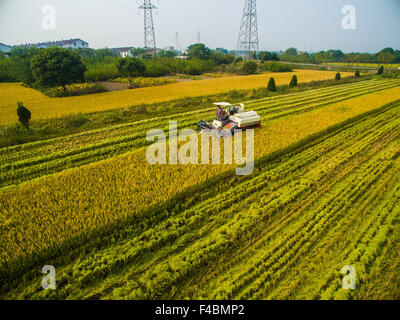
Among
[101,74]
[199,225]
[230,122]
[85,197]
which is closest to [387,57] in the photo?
[101,74]

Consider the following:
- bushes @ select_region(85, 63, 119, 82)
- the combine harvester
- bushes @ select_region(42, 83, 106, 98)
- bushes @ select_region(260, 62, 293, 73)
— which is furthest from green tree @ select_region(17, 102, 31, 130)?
bushes @ select_region(260, 62, 293, 73)

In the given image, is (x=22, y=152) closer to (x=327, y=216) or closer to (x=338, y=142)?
(x=327, y=216)

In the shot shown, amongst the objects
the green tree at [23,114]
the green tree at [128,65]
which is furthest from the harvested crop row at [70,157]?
the green tree at [128,65]

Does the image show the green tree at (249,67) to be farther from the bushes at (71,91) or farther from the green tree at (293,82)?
the bushes at (71,91)

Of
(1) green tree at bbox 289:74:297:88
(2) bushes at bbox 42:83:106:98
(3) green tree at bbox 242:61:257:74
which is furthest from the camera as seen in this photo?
(3) green tree at bbox 242:61:257:74

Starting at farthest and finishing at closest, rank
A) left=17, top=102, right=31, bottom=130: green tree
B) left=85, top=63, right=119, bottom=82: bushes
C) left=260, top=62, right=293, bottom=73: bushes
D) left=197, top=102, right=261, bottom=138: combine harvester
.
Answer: left=260, top=62, right=293, bottom=73: bushes
left=85, top=63, right=119, bottom=82: bushes
left=17, top=102, right=31, bottom=130: green tree
left=197, top=102, right=261, bottom=138: combine harvester

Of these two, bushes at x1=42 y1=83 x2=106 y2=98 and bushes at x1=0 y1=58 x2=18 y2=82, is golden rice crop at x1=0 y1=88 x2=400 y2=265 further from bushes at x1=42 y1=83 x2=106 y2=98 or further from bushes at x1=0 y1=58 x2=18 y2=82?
bushes at x1=0 y1=58 x2=18 y2=82
